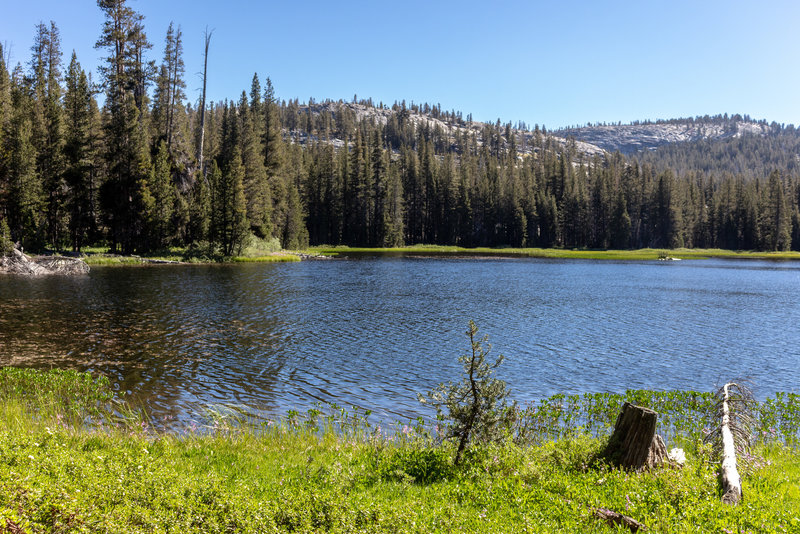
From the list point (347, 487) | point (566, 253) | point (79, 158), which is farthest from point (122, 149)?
point (566, 253)

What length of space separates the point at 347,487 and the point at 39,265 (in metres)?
53.0

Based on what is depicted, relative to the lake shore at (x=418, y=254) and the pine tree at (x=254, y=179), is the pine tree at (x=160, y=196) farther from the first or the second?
the pine tree at (x=254, y=179)

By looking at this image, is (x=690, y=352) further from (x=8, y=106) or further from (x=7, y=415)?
(x=8, y=106)

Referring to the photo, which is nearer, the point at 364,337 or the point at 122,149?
the point at 364,337

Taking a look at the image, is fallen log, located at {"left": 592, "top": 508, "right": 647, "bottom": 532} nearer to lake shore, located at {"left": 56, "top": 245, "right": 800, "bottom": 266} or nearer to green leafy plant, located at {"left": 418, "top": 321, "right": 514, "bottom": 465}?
green leafy plant, located at {"left": 418, "top": 321, "right": 514, "bottom": 465}

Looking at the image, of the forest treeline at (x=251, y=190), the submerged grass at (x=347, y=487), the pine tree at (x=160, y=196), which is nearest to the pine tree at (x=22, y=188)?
the forest treeline at (x=251, y=190)

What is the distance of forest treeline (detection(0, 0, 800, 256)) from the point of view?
61.9 m

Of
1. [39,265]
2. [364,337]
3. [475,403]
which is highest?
[39,265]

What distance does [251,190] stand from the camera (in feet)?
256

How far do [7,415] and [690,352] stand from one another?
25816 mm

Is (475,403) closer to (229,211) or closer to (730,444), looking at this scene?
(730,444)

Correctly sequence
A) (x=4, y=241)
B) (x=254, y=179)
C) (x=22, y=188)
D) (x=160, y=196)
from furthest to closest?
(x=254, y=179) → (x=160, y=196) → (x=22, y=188) → (x=4, y=241)

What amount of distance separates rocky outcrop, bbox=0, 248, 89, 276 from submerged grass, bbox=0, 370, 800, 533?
146 ft

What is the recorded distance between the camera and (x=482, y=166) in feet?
559
